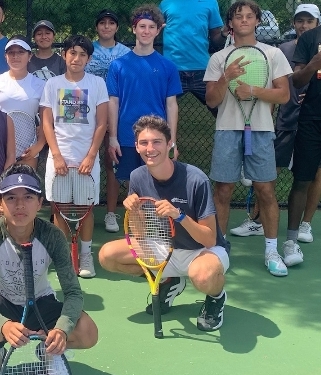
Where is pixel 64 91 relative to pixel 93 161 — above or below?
above

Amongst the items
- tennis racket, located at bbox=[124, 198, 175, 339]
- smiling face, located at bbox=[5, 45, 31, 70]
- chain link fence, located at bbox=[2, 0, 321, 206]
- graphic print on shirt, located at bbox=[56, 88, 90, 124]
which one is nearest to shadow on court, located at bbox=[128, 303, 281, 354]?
tennis racket, located at bbox=[124, 198, 175, 339]

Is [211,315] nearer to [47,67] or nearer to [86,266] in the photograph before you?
[86,266]

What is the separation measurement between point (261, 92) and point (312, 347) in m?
1.80

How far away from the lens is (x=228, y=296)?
439cm

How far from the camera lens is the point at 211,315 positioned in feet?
12.6

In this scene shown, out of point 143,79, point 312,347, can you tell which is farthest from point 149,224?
point 143,79

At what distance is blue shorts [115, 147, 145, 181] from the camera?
16.4 ft

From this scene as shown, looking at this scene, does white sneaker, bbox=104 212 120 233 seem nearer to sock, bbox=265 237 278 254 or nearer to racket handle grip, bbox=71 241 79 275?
racket handle grip, bbox=71 241 79 275

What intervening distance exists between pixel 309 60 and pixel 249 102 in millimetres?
591

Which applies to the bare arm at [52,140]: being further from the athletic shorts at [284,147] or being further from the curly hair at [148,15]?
the athletic shorts at [284,147]

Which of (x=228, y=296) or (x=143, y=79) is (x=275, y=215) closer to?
(x=228, y=296)

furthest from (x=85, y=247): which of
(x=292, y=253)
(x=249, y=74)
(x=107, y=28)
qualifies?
(x=107, y=28)

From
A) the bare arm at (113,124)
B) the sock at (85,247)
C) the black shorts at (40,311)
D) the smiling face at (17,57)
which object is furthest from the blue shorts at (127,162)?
the black shorts at (40,311)

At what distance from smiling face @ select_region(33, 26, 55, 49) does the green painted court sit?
182 centimetres
